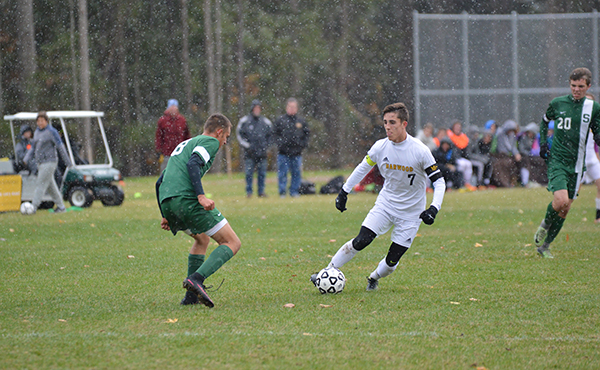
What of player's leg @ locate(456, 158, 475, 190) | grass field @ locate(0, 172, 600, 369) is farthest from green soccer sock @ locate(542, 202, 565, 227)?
player's leg @ locate(456, 158, 475, 190)

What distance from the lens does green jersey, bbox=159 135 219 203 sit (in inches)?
232

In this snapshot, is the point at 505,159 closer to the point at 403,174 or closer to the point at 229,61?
the point at 403,174

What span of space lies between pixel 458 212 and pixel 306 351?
405 inches

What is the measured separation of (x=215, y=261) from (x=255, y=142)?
39.4 feet

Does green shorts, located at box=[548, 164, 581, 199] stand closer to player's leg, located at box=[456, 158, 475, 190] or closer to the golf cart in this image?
the golf cart

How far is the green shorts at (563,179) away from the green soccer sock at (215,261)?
4.08 meters

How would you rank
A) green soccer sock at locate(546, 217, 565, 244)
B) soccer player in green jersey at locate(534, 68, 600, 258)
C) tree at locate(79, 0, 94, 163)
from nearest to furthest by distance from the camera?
soccer player in green jersey at locate(534, 68, 600, 258) < green soccer sock at locate(546, 217, 565, 244) < tree at locate(79, 0, 94, 163)

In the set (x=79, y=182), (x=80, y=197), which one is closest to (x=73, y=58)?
(x=79, y=182)

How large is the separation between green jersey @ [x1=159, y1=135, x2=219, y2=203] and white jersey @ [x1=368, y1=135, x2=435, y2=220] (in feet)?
5.08

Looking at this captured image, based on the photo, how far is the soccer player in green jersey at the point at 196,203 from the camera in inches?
228

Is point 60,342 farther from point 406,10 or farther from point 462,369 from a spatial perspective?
point 406,10

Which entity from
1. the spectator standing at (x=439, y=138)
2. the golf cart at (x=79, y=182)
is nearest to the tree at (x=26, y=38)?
the golf cart at (x=79, y=182)

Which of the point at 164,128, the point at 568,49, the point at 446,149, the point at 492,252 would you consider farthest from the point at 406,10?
the point at 492,252

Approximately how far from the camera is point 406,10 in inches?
1681
